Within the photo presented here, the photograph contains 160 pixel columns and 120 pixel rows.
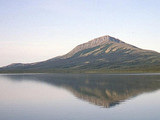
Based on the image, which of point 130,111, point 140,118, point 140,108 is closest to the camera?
point 140,118

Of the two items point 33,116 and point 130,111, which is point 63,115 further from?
point 130,111

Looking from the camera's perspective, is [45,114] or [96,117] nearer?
[96,117]

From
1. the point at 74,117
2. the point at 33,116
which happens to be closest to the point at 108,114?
the point at 74,117

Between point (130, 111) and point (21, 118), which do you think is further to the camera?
point (130, 111)

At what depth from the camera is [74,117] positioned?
26.7 metres

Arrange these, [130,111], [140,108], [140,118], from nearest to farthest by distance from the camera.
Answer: [140,118]
[130,111]
[140,108]

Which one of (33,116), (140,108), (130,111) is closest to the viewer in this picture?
(33,116)

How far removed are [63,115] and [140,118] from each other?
8.74m

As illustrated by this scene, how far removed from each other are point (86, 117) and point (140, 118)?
5898mm

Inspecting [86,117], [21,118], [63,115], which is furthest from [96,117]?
[21,118]

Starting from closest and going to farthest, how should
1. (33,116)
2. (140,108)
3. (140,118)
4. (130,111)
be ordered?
1. (140,118)
2. (33,116)
3. (130,111)
4. (140,108)

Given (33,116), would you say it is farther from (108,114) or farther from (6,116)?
(108,114)

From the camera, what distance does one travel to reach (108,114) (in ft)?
93.5

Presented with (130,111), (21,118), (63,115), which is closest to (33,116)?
(21,118)
